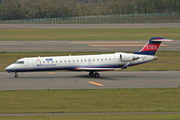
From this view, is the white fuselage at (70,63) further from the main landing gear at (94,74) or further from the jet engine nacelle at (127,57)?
the main landing gear at (94,74)

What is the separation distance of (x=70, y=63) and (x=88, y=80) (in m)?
3.48

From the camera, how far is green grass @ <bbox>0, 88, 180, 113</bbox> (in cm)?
2067

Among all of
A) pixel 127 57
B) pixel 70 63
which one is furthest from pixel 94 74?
pixel 127 57

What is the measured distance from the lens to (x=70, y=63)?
3616 centimetres

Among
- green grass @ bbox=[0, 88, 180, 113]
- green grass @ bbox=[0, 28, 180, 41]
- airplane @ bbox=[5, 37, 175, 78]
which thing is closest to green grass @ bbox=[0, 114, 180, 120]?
green grass @ bbox=[0, 88, 180, 113]

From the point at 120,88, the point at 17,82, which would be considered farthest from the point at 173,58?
the point at 17,82

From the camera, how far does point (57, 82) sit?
32.8m

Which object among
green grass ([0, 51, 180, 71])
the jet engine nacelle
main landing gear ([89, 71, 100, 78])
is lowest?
green grass ([0, 51, 180, 71])

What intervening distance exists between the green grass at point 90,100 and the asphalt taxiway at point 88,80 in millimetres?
2513

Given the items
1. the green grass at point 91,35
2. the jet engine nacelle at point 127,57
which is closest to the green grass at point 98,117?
the jet engine nacelle at point 127,57

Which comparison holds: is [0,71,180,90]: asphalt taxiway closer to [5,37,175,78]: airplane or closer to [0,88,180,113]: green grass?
[5,37,175,78]: airplane

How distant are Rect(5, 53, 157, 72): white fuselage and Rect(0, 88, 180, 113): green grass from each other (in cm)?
848

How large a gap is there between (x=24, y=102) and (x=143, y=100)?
9.38m

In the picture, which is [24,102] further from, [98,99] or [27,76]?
[27,76]
